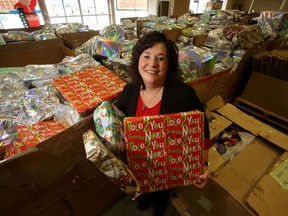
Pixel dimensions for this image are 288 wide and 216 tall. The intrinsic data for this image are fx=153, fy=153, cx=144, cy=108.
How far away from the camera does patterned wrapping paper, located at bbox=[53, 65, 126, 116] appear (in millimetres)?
779

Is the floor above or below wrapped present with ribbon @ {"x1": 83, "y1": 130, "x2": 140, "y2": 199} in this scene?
below

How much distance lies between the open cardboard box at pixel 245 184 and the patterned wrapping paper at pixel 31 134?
94cm

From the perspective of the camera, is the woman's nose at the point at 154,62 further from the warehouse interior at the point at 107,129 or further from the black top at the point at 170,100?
the warehouse interior at the point at 107,129

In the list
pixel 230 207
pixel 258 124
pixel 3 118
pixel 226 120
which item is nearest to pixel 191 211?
pixel 230 207

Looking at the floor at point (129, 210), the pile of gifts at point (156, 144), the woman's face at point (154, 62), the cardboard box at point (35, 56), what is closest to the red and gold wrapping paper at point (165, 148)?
the pile of gifts at point (156, 144)

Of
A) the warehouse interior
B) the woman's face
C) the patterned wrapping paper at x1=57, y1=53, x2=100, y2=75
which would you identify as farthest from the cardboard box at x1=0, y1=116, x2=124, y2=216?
the patterned wrapping paper at x1=57, y1=53, x2=100, y2=75

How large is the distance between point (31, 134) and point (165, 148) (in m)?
0.67

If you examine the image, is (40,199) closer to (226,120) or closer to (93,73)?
(93,73)

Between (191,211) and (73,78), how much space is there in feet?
3.98

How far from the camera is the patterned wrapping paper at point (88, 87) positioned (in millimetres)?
779

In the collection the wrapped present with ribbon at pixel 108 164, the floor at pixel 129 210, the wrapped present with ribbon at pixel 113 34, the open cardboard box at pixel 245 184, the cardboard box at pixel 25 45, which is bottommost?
the floor at pixel 129 210

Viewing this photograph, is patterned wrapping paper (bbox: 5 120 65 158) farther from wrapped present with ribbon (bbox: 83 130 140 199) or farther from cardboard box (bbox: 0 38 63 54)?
cardboard box (bbox: 0 38 63 54)

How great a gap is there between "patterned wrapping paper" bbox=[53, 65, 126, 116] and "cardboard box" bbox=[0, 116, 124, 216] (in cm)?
11

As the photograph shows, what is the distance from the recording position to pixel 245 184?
0.99 m
